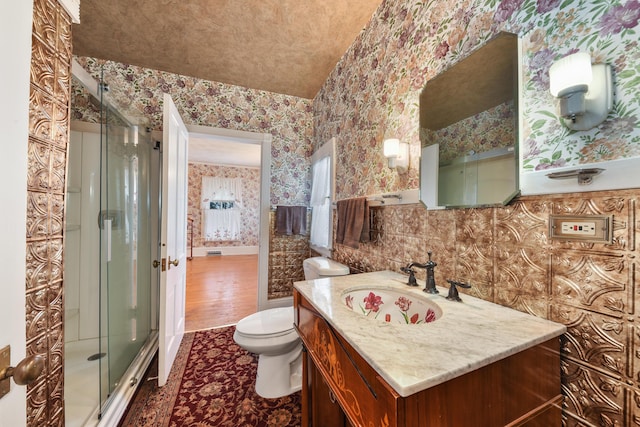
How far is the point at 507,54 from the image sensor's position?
0.92 m

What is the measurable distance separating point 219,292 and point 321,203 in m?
2.19

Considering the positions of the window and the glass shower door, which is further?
the window

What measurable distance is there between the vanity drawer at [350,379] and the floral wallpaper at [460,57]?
884 millimetres

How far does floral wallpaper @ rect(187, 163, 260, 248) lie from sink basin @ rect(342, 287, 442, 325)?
505cm

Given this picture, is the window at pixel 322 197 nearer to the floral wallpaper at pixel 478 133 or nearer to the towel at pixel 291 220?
the towel at pixel 291 220

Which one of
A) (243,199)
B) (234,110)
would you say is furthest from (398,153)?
(243,199)

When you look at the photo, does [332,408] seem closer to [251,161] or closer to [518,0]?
[518,0]

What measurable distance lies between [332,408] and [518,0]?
172 centimetres

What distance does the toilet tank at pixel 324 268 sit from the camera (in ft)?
6.04

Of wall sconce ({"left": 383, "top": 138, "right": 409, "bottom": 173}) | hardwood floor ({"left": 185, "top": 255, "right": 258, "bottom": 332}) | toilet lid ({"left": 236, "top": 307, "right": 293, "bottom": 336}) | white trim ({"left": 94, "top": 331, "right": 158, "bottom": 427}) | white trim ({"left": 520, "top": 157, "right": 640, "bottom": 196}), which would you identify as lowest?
hardwood floor ({"left": 185, "top": 255, "right": 258, "bottom": 332})

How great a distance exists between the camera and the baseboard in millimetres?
5973

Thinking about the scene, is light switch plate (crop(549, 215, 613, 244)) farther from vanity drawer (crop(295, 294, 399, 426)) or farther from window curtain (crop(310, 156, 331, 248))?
window curtain (crop(310, 156, 331, 248))

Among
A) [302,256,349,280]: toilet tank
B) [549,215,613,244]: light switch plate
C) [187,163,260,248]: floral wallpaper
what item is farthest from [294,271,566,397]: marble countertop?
[187,163,260,248]: floral wallpaper

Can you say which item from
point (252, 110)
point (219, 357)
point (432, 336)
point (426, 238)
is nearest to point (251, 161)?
point (252, 110)
